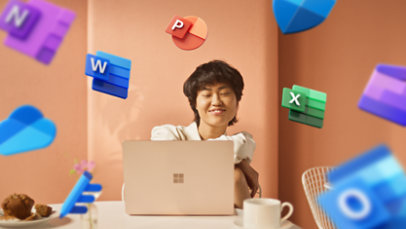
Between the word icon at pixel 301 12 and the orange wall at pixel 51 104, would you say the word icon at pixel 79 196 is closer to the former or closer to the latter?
the word icon at pixel 301 12

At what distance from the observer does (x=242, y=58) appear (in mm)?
2646

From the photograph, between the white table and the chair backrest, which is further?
the chair backrest

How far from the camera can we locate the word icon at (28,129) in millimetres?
778

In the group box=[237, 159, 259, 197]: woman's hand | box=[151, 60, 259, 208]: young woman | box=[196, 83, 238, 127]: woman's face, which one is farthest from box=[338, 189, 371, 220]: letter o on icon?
box=[196, 83, 238, 127]: woman's face

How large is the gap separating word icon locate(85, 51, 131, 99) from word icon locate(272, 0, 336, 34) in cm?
53

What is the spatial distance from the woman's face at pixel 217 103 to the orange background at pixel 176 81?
48cm

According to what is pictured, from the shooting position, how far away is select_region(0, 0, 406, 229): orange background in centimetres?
257

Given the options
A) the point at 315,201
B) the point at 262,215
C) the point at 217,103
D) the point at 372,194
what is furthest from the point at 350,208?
the point at 315,201

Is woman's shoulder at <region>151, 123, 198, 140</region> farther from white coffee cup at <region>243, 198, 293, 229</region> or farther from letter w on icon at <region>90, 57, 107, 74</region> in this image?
white coffee cup at <region>243, 198, 293, 229</region>

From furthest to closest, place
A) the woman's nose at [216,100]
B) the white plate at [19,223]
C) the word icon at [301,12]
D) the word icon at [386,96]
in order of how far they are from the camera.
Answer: the woman's nose at [216,100], the white plate at [19,223], the word icon at [301,12], the word icon at [386,96]

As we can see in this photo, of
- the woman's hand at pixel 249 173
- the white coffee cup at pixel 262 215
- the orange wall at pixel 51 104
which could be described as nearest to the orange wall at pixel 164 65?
the orange wall at pixel 51 104

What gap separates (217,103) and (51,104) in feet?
4.28

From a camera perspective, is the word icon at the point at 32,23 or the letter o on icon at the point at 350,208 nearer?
the letter o on icon at the point at 350,208

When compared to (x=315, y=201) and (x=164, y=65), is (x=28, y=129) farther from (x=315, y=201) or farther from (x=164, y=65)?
(x=164, y=65)
